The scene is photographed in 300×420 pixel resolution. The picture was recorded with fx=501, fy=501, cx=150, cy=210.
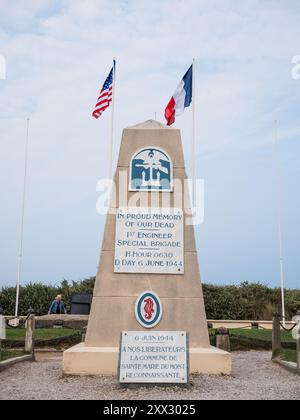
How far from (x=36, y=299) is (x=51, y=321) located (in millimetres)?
7233

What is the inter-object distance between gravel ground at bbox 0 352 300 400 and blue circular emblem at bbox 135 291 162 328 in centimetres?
115

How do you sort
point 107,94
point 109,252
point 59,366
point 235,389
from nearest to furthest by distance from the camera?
point 235,389
point 109,252
point 59,366
point 107,94

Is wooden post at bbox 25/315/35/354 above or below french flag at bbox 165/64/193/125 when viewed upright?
below

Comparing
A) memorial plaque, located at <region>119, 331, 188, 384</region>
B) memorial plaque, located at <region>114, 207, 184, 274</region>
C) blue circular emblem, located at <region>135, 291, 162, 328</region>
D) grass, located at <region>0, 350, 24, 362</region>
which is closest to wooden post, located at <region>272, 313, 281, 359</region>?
memorial plaque, located at <region>114, 207, 184, 274</region>

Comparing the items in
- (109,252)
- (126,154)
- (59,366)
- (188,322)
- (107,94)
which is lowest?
(59,366)

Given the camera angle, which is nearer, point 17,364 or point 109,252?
point 109,252

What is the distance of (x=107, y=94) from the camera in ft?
55.1

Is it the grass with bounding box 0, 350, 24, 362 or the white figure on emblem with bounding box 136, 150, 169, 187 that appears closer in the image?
the white figure on emblem with bounding box 136, 150, 169, 187

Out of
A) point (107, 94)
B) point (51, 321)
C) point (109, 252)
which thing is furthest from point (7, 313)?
point (109, 252)

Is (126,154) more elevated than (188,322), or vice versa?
(126,154)

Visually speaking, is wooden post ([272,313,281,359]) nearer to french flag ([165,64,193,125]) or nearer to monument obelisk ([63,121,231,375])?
monument obelisk ([63,121,231,375])

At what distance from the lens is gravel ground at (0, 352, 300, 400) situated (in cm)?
684

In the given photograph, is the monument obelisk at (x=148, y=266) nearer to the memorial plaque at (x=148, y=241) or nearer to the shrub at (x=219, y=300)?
the memorial plaque at (x=148, y=241)
